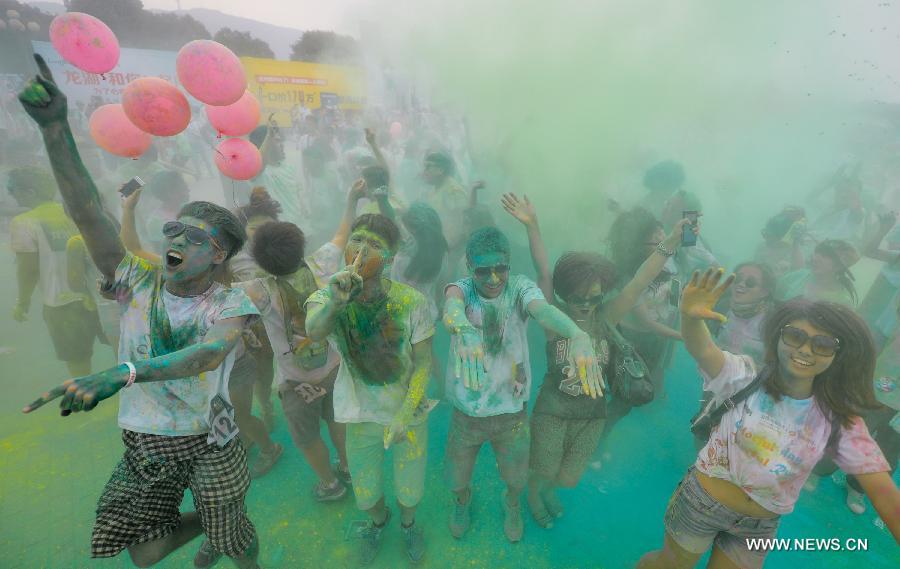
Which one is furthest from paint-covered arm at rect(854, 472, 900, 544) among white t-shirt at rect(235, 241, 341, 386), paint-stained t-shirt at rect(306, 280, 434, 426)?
white t-shirt at rect(235, 241, 341, 386)

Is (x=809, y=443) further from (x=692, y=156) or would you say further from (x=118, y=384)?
(x=692, y=156)

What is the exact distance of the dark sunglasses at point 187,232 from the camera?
1.80m

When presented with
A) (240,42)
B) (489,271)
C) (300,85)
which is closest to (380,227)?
(489,271)

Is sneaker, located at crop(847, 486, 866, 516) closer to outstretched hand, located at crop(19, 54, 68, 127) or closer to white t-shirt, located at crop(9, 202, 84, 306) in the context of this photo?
outstretched hand, located at crop(19, 54, 68, 127)

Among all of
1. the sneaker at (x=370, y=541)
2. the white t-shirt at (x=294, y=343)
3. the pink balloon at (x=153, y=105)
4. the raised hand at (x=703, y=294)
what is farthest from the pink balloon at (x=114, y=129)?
the raised hand at (x=703, y=294)

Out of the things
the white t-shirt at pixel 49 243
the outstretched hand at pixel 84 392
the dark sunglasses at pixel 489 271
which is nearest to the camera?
the outstretched hand at pixel 84 392

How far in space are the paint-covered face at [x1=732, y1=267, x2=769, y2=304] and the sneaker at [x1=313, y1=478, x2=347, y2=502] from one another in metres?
3.34

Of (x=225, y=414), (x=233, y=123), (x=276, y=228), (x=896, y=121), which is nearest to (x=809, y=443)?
(x=225, y=414)

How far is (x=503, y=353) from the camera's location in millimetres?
2271

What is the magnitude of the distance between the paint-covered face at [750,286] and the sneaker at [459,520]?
2.53 meters

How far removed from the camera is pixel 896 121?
814cm

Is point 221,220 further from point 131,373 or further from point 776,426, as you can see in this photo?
point 776,426

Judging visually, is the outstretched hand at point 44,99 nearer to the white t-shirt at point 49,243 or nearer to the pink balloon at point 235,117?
the white t-shirt at point 49,243

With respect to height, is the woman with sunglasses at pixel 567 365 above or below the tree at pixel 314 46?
below
